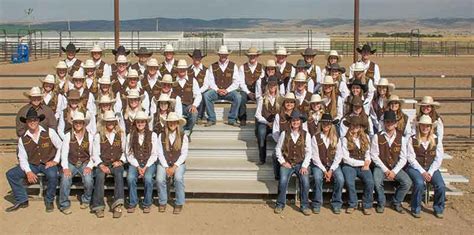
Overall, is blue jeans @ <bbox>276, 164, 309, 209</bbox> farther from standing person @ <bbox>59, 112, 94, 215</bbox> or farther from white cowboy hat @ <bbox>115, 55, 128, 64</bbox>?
white cowboy hat @ <bbox>115, 55, 128, 64</bbox>

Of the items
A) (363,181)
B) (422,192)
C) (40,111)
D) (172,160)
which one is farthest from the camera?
(40,111)

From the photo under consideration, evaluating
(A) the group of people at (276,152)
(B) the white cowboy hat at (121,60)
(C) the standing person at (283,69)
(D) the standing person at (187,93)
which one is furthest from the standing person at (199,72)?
(A) the group of people at (276,152)

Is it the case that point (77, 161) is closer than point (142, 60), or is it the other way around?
point (77, 161)

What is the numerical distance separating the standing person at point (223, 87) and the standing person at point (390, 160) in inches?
115

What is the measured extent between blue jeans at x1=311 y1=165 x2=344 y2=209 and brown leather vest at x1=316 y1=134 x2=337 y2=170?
13 centimetres

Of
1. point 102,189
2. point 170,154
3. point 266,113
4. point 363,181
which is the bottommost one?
point 102,189

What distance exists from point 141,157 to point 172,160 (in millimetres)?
391

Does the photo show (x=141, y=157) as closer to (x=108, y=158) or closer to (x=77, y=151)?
(x=108, y=158)

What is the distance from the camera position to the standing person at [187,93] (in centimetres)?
877

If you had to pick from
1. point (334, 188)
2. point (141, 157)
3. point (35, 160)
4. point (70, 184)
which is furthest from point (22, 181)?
Answer: point (334, 188)

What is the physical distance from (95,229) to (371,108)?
4284 mm

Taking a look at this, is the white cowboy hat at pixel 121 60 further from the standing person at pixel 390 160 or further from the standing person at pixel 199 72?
the standing person at pixel 390 160

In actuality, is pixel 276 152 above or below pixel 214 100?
below

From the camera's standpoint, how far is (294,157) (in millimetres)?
7102
